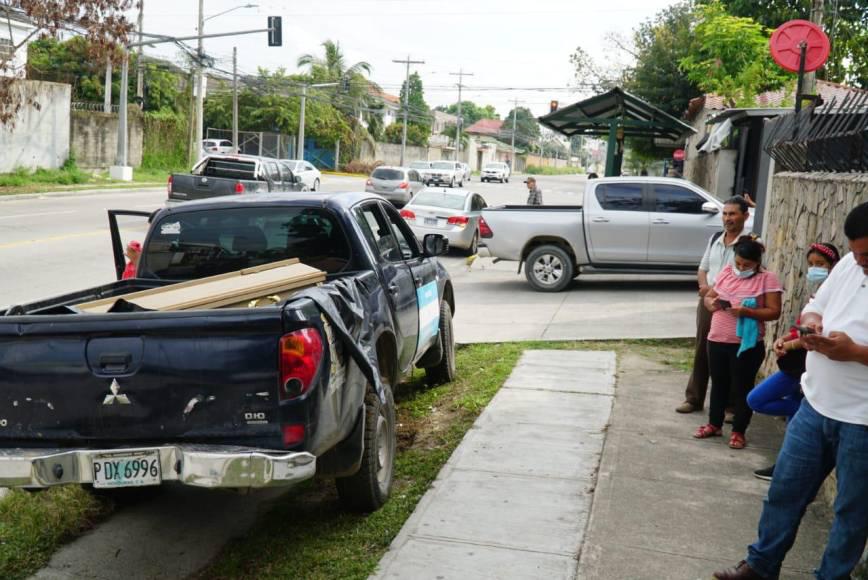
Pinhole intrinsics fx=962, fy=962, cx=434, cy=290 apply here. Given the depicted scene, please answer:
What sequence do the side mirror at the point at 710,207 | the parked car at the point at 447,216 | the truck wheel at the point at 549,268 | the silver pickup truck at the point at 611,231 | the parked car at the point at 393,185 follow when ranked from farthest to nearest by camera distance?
1. the parked car at the point at 393,185
2. the parked car at the point at 447,216
3. the truck wheel at the point at 549,268
4. the silver pickup truck at the point at 611,231
5. the side mirror at the point at 710,207

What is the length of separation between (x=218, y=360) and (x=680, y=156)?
3242cm

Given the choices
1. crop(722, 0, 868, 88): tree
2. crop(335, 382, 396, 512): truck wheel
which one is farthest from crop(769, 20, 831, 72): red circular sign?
crop(722, 0, 868, 88): tree

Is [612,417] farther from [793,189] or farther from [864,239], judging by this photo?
[864,239]

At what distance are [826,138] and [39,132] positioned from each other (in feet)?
110

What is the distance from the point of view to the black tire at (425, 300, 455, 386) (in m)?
8.35

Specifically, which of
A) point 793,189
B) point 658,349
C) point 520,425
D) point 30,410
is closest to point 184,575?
point 30,410

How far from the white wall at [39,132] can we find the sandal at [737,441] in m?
30.9

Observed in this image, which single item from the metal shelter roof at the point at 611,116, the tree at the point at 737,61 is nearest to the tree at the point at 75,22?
the metal shelter roof at the point at 611,116

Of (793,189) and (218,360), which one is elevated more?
(793,189)

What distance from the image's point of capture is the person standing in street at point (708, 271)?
22.1 ft

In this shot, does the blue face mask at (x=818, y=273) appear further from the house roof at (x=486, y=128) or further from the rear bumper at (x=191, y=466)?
the house roof at (x=486, y=128)

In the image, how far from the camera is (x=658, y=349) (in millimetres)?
10141

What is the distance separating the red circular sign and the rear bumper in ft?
23.1

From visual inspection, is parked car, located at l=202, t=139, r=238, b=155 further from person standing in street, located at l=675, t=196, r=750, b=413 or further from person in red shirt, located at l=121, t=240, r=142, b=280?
person standing in street, located at l=675, t=196, r=750, b=413
